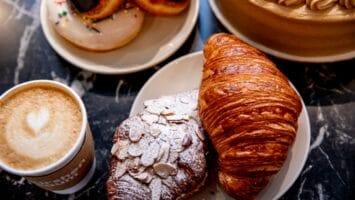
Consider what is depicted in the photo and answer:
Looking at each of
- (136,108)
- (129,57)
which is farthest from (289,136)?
(129,57)

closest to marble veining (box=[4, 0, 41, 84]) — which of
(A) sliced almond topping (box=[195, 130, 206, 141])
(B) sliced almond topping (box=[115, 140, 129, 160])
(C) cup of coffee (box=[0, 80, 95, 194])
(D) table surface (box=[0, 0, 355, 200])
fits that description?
(D) table surface (box=[0, 0, 355, 200])

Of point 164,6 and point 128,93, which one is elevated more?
point 164,6

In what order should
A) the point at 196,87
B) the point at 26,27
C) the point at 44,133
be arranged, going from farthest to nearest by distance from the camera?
the point at 26,27 → the point at 196,87 → the point at 44,133

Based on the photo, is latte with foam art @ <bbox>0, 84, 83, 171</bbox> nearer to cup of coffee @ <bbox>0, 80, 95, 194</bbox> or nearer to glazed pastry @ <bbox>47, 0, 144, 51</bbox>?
cup of coffee @ <bbox>0, 80, 95, 194</bbox>

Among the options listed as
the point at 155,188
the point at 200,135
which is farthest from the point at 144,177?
the point at 200,135

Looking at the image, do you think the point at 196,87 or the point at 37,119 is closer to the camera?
the point at 37,119

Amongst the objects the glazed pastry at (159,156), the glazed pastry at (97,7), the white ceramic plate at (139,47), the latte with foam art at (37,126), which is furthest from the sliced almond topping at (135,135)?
the glazed pastry at (97,7)

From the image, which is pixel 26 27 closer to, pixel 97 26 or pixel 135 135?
pixel 97 26
